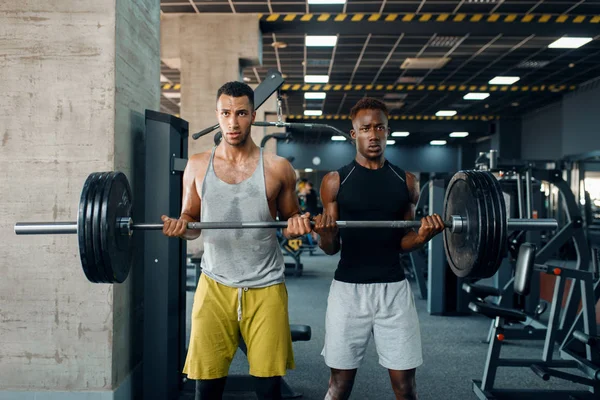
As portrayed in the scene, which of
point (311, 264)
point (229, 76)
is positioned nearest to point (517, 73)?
point (311, 264)

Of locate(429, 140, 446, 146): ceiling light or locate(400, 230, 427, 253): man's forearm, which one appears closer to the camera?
locate(400, 230, 427, 253): man's forearm

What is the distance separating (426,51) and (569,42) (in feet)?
Answer: 5.96

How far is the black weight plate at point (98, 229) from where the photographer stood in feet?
5.34

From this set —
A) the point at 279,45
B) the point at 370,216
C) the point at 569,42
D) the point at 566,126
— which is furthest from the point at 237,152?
the point at 566,126

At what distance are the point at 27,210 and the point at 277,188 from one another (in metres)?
1.03

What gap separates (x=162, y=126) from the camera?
2.41m

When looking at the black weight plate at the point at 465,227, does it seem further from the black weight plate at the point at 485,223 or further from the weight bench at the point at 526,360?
the weight bench at the point at 526,360

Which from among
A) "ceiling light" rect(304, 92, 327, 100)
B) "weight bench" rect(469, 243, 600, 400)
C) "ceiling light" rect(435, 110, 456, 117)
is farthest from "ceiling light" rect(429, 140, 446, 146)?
"weight bench" rect(469, 243, 600, 400)

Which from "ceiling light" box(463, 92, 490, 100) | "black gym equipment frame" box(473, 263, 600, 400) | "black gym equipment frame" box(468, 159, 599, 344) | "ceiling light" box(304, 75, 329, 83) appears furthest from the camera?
"ceiling light" box(463, 92, 490, 100)

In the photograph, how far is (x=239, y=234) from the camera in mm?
1816

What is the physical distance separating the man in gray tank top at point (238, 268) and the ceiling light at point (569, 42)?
21.8 ft

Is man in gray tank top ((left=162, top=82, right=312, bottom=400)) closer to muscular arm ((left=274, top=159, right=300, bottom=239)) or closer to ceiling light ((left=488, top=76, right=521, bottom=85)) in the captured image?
muscular arm ((left=274, top=159, right=300, bottom=239))

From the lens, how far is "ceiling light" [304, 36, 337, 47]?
23.6ft

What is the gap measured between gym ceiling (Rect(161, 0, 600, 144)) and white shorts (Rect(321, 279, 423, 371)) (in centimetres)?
470
